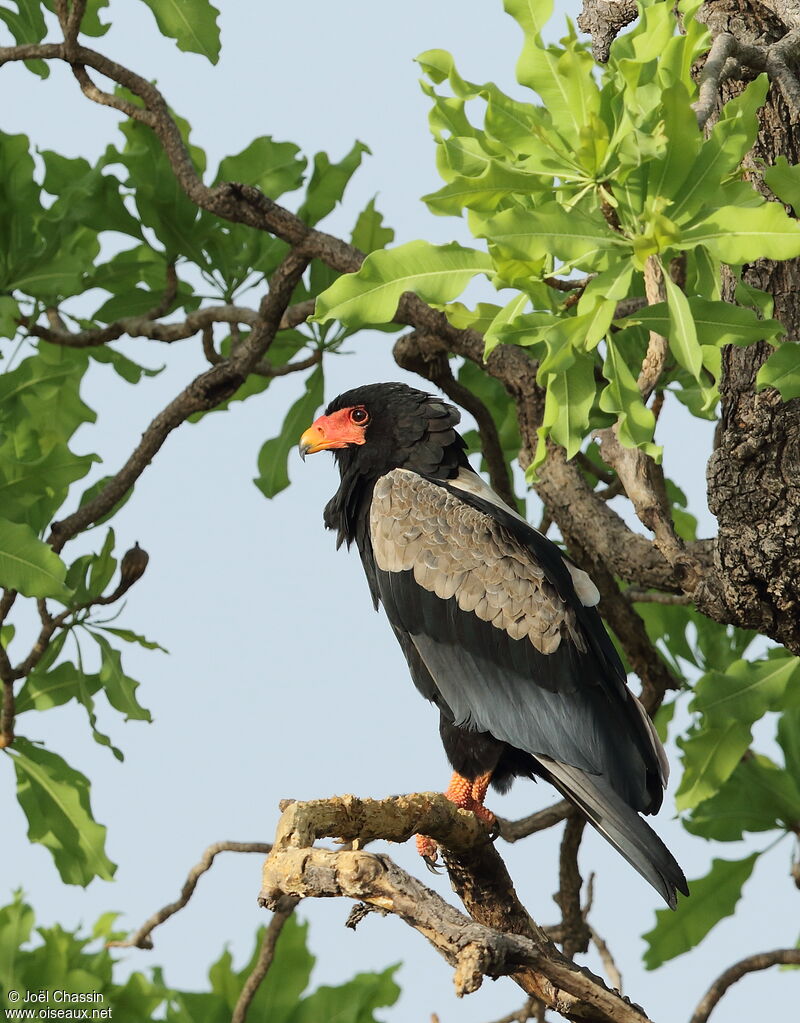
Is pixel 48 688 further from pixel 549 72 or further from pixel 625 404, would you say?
pixel 549 72

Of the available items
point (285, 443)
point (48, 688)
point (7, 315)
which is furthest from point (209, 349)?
point (48, 688)

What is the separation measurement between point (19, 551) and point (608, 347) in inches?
98.0

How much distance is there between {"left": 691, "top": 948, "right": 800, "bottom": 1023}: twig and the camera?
491 centimetres

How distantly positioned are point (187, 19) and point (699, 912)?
14.4ft

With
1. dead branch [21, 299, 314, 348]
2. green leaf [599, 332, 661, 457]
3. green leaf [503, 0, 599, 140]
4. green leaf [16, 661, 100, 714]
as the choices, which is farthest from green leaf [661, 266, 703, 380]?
green leaf [16, 661, 100, 714]

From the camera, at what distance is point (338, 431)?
15.8 ft

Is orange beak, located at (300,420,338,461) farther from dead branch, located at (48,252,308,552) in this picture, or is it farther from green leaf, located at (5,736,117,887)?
green leaf, located at (5,736,117,887)

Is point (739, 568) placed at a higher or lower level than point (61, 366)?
lower

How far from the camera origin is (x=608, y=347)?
3420 millimetres

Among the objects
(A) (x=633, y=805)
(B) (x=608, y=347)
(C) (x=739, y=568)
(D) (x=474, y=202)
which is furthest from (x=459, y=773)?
(D) (x=474, y=202)

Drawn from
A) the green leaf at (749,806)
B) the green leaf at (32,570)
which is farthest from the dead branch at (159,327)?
the green leaf at (749,806)

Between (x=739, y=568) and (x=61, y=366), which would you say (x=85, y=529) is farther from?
(x=739, y=568)

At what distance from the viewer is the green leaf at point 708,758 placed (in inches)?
202

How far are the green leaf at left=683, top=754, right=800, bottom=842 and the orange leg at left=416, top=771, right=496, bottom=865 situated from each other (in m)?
1.82
